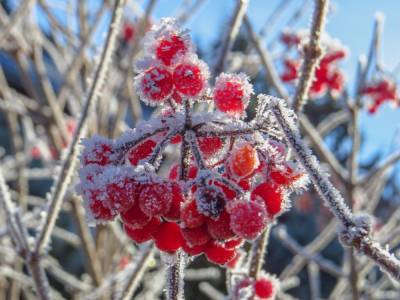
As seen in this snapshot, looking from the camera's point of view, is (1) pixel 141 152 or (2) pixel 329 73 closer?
(1) pixel 141 152

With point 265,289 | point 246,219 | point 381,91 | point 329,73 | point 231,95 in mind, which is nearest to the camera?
point 246,219

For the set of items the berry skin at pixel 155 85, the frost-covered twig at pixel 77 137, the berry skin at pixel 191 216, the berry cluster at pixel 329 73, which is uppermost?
the berry cluster at pixel 329 73

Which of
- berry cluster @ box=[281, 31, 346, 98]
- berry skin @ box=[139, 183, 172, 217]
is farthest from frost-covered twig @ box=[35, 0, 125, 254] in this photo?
berry cluster @ box=[281, 31, 346, 98]

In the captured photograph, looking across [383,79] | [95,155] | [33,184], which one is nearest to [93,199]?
[95,155]

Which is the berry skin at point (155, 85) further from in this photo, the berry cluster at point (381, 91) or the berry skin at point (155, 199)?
the berry cluster at point (381, 91)

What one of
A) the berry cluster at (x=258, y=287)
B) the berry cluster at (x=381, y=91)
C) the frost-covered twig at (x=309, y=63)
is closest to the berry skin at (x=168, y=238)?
the berry cluster at (x=258, y=287)

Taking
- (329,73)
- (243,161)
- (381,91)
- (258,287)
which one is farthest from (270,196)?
(381,91)

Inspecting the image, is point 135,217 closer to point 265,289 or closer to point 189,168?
point 189,168
